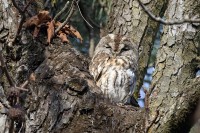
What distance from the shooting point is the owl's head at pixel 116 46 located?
4.17 meters

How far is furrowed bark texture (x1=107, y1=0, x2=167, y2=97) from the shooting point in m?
4.23

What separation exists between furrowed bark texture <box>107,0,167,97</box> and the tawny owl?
0.09 m

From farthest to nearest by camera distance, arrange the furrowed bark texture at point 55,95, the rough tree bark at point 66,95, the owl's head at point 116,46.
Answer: the owl's head at point 116,46, the furrowed bark texture at point 55,95, the rough tree bark at point 66,95

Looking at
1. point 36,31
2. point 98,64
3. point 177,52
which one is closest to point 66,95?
point 36,31

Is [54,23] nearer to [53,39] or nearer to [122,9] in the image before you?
[53,39]

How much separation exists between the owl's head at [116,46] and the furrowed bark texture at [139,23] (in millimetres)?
103

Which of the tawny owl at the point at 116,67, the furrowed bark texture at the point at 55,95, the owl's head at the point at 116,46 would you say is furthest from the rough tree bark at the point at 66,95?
the owl's head at the point at 116,46

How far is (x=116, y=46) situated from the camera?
4309 millimetres

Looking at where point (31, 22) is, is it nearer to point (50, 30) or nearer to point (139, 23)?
point (50, 30)

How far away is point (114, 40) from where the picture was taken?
13.8 ft

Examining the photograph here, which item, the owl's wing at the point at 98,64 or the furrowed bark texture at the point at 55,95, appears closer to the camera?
the furrowed bark texture at the point at 55,95

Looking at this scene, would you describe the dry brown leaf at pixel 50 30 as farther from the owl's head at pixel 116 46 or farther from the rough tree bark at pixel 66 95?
the owl's head at pixel 116 46

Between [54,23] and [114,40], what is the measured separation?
1.14m

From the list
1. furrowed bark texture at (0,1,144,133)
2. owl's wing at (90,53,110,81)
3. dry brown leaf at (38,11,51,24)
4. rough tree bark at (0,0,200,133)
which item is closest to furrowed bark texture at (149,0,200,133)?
rough tree bark at (0,0,200,133)
